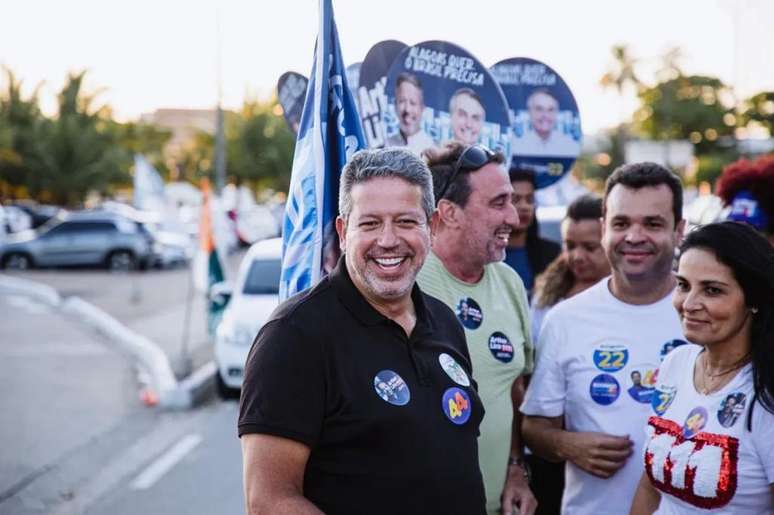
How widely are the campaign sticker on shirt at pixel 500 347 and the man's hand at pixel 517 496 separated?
17.6 inches

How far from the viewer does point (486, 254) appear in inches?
128

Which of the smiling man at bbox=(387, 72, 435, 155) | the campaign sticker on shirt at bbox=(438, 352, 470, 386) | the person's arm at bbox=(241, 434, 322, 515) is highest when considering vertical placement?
the smiling man at bbox=(387, 72, 435, 155)

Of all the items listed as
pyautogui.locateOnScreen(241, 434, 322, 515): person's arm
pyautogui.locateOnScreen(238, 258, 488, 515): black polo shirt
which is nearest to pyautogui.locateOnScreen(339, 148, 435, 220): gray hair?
pyautogui.locateOnScreen(238, 258, 488, 515): black polo shirt

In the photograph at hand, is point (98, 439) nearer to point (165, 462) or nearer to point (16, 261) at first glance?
point (165, 462)

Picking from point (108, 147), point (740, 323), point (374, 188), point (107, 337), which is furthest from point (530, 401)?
point (108, 147)

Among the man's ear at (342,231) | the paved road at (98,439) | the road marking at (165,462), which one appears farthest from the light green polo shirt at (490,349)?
the road marking at (165,462)

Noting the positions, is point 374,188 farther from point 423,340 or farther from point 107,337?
point 107,337

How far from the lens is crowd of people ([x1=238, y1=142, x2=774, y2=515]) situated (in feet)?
7.20

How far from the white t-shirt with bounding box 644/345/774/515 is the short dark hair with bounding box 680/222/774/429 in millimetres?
78

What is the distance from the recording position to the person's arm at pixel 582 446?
3.19 m

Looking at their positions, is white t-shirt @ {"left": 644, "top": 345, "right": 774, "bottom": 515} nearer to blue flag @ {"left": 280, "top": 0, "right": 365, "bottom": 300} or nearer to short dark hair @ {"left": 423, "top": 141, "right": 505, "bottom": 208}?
short dark hair @ {"left": 423, "top": 141, "right": 505, "bottom": 208}

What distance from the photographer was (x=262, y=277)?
10.8m

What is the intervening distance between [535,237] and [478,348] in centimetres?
270

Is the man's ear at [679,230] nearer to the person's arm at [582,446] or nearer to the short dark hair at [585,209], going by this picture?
the person's arm at [582,446]
